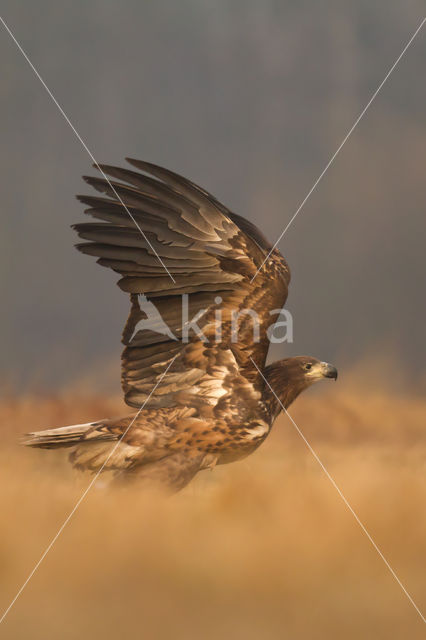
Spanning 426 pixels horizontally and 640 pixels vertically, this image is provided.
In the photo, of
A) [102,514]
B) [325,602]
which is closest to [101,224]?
[102,514]

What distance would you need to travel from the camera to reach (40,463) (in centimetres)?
306

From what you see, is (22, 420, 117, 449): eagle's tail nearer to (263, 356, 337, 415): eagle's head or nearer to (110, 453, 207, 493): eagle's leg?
(110, 453, 207, 493): eagle's leg

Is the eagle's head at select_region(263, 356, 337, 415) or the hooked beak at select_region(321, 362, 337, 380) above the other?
the hooked beak at select_region(321, 362, 337, 380)

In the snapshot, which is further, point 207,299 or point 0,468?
point 0,468

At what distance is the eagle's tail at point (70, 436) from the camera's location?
9.25 ft

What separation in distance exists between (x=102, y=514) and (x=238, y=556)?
1.70ft

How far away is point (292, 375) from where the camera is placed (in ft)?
9.55

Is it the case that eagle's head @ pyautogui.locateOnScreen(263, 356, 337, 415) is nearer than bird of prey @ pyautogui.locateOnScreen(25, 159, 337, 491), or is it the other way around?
bird of prey @ pyautogui.locateOnScreen(25, 159, 337, 491)

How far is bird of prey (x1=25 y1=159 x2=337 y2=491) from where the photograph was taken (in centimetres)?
279

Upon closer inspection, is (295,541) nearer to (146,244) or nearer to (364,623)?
(364,623)

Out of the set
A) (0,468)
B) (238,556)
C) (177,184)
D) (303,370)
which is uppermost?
(177,184)

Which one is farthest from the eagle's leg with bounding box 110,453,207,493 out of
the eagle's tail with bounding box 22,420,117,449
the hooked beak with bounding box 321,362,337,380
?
the hooked beak with bounding box 321,362,337,380

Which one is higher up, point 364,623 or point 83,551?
point 364,623

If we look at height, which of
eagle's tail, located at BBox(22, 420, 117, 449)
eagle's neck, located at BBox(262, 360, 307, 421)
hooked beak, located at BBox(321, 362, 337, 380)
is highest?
hooked beak, located at BBox(321, 362, 337, 380)
